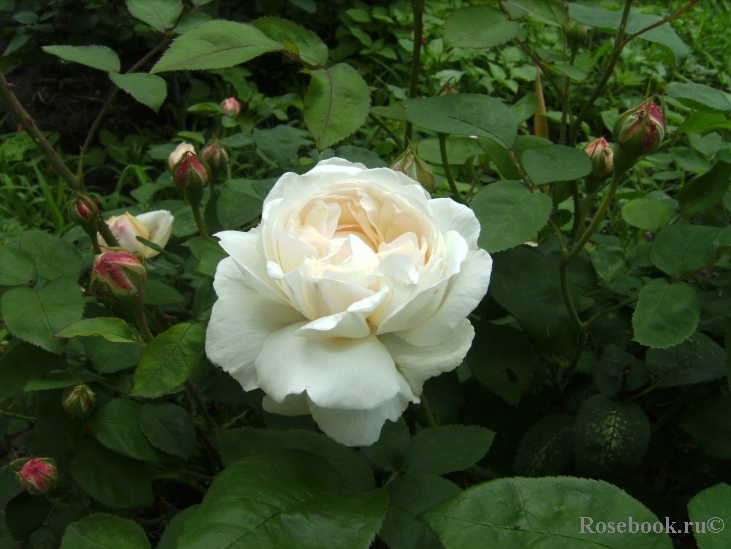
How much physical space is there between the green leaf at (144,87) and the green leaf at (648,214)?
73cm

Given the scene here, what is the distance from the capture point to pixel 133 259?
68cm

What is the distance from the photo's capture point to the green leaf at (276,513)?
0.49 m

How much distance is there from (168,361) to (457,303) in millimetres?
306

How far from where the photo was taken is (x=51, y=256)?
79cm

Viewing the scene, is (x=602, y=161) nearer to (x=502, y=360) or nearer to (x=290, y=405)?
(x=502, y=360)

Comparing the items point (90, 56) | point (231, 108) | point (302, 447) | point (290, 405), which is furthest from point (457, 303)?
point (231, 108)

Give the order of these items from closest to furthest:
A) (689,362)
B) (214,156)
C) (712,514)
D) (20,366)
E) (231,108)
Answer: (712,514) < (20,366) < (689,362) < (214,156) < (231,108)

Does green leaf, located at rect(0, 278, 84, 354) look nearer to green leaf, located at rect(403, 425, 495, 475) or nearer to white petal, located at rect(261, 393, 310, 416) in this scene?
white petal, located at rect(261, 393, 310, 416)

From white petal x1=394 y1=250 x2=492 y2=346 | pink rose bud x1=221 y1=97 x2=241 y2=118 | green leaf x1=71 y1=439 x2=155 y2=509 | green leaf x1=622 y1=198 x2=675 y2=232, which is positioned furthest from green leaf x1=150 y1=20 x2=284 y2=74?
pink rose bud x1=221 y1=97 x2=241 y2=118

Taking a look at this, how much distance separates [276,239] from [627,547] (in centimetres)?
38

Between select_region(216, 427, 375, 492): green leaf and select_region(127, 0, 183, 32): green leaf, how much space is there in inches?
24.1

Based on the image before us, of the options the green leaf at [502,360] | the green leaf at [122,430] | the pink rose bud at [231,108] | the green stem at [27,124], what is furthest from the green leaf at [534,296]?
the pink rose bud at [231,108]

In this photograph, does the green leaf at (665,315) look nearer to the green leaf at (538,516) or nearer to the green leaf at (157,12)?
the green leaf at (538,516)

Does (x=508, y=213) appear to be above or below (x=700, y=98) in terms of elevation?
below
